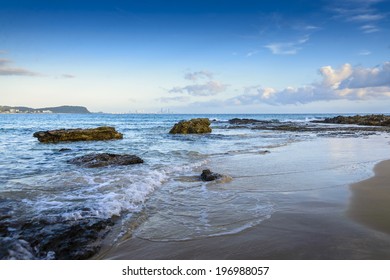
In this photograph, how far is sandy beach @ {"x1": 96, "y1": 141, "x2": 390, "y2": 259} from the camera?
11.7 feet

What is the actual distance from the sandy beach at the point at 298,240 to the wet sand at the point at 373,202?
0.04 feet

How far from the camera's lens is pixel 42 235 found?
13.9 feet

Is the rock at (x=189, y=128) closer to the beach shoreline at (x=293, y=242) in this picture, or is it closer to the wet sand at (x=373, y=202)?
the wet sand at (x=373, y=202)

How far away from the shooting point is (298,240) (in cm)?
392

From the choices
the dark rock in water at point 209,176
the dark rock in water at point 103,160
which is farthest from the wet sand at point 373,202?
the dark rock in water at point 103,160

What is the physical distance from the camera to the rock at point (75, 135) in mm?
22288

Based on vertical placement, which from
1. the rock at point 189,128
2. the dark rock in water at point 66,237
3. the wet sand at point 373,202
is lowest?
the dark rock in water at point 66,237

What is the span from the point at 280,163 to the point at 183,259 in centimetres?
812

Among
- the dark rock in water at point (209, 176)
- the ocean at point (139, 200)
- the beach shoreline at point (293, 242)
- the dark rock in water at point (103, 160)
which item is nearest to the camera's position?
the beach shoreline at point (293, 242)

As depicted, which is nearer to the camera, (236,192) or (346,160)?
(236,192)

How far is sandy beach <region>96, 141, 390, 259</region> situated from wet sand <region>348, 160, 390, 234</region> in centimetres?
1

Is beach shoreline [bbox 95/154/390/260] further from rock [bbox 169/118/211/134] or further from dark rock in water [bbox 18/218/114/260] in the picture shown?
rock [bbox 169/118/211/134]
